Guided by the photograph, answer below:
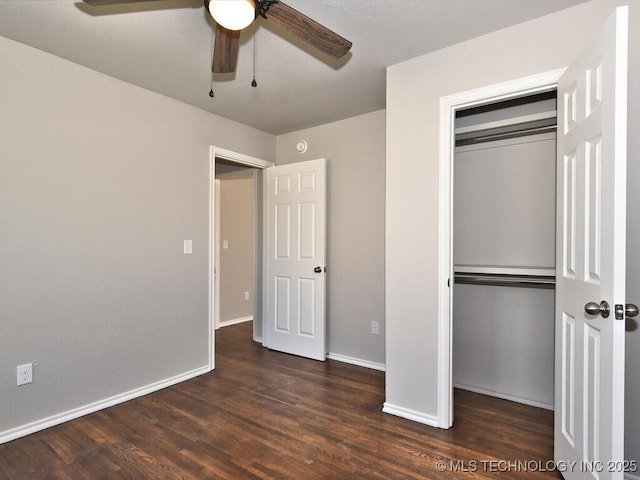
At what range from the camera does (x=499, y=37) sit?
212 centimetres

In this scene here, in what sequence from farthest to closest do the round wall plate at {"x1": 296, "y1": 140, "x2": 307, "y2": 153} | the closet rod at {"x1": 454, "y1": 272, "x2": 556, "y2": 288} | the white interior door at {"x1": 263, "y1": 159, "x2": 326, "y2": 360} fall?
the round wall plate at {"x1": 296, "y1": 140, "x2": 307, "y2": 153} → the white interior door at {"x1": 263, "y1": 159, "x2": 326, "y2": 360} → the closet rod at {"x1": 454, "y1": 272, "x2": 556, "y2": 288}

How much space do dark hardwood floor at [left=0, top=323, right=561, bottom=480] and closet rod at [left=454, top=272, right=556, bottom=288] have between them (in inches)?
35.3

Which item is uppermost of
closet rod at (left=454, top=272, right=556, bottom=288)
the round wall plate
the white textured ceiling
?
the white textured ceiling

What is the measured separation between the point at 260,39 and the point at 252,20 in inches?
28.7

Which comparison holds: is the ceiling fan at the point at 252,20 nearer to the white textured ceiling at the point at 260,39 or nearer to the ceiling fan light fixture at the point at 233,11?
the ceiling fan light fixture at the point at 233,11

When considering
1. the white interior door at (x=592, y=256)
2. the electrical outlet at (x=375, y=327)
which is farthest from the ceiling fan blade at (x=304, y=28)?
the electrical outlet at (x=375, y=327)

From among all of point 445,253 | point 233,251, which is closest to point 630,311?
point 445,253

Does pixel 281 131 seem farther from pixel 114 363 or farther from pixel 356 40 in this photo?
pixel 114 363

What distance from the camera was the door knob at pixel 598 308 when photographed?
4.41ft

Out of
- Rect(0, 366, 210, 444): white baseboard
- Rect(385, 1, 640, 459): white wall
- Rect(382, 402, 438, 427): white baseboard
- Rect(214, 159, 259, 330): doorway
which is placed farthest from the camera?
Rect(214, 159, 259, 330): doorway

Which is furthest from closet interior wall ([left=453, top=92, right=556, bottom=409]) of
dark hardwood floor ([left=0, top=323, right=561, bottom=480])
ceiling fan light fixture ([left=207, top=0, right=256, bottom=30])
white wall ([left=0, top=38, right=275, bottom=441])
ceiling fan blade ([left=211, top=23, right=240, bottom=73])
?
white wall ([left=0, top=38, right=275, bottom=441])

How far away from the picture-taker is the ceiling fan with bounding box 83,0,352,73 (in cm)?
145

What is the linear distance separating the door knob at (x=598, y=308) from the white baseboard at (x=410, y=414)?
→ 1.30 meters

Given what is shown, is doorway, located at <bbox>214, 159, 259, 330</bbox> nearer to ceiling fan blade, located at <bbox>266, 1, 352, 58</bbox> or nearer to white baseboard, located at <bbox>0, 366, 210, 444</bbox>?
white baseboard, located at <bbox>0, 366, 210, 444</bbox>
